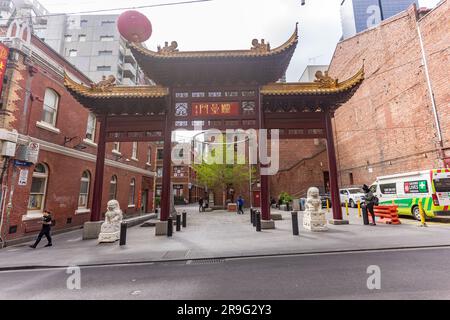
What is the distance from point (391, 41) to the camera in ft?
66.3

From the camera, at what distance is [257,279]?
14.9 ft

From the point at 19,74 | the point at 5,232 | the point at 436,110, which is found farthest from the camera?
the point at 436,110

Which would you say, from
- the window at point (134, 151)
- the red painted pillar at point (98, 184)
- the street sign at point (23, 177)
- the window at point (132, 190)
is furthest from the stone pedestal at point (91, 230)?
the window at point (134, 151)

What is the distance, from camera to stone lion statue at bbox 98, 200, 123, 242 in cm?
873

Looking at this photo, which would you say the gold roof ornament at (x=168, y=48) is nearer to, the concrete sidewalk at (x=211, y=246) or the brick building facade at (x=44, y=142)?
the brick building facade at (x=44, y=142)

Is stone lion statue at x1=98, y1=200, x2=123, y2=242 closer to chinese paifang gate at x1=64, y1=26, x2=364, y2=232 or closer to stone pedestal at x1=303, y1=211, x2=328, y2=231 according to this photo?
chinese paifang gate at x1=64, y1=26, x2=364, y2=232

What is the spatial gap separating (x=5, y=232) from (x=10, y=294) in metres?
6.14

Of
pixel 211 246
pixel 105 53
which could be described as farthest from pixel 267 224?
pixel 105 53

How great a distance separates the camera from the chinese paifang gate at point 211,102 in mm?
10055

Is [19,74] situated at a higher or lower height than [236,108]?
higher

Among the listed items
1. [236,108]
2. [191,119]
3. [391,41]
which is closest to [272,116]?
[236,108]

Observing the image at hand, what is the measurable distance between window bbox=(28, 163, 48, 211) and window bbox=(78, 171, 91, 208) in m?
2.29

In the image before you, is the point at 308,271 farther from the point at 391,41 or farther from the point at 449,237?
the point at 391,41

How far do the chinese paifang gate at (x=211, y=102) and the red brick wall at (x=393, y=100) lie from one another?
36.9ft
